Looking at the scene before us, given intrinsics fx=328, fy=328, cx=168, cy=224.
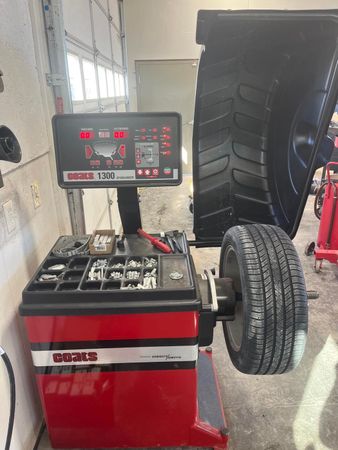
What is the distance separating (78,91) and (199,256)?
1759 millimetres

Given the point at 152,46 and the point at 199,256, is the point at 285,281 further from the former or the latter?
the point at 152,46

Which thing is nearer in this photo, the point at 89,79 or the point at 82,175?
the point at 82,175

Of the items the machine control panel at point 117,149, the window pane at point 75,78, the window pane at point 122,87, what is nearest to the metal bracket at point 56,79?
the window pane at point 75,78

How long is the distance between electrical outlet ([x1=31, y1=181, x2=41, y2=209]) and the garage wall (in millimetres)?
619

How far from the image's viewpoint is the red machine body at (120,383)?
3.47 feet

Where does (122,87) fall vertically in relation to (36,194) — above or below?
above

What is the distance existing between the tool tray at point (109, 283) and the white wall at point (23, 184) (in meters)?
0.15

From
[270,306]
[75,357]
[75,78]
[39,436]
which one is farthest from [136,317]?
[75,78]

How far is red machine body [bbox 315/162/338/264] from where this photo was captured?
2.59 meters

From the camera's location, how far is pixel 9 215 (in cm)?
116

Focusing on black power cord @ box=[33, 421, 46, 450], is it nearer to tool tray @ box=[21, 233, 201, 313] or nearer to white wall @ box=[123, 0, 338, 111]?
tool tray @ box=[21, 233, 201, 313]

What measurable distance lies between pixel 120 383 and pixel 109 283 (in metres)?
0.37

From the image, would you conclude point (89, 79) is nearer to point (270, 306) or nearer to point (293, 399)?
point (270, 306)

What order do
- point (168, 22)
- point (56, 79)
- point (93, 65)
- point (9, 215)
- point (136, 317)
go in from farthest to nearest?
point (168, 22) < point (93, 65) < point (56, 79) < point (9, 215) < point (136, 317)
